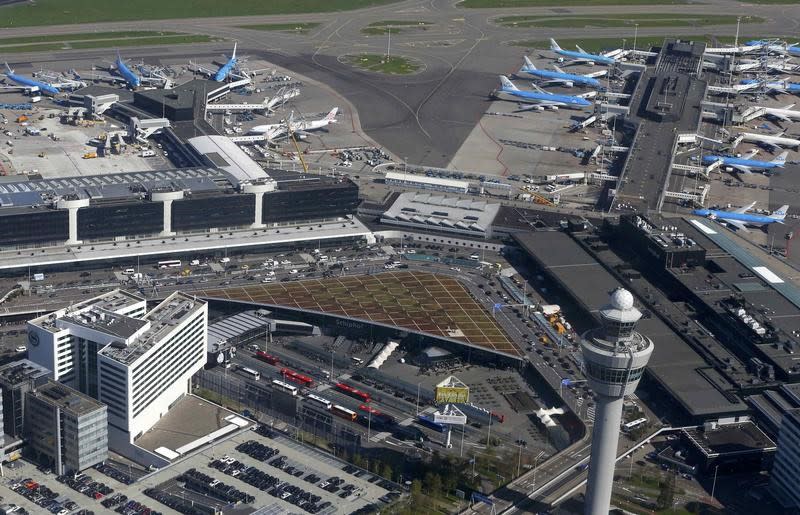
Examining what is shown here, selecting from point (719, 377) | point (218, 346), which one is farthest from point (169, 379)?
point (719, 377)

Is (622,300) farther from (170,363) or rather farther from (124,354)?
(124,354)

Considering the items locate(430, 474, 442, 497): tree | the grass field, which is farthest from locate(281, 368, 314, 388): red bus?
locate(430, 474, 442, 497): tree

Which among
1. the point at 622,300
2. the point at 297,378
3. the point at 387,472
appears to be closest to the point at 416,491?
the point at 387,472

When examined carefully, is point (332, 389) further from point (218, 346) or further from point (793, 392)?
point (793, 392)

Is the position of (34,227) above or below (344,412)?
above

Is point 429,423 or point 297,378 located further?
point 297,378

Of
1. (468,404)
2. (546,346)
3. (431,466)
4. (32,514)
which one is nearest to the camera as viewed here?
(32,514)
